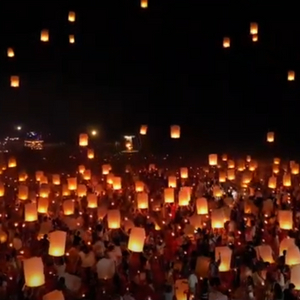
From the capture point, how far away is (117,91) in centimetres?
2408

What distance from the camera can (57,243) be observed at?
8.78 metres

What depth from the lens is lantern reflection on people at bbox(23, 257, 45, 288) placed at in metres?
7.42

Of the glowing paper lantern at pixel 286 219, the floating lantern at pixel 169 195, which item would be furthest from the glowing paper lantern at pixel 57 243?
the floating lantern at pixel 169 195

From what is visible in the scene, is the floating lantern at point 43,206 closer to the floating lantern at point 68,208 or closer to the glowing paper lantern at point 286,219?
the floating lantern at point 68,208

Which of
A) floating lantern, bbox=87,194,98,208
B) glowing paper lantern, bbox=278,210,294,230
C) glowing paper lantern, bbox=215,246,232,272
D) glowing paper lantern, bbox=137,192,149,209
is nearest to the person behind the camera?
glowing paper lantern, bbox=215,246,232,272

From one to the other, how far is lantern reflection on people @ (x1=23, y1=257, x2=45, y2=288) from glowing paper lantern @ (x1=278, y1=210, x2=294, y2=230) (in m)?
4.55

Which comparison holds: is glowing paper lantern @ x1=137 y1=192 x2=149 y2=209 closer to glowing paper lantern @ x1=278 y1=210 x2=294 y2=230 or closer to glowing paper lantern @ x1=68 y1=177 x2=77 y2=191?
glowing paper lantern @ x1=68 y1=177 x2=77 y2=191

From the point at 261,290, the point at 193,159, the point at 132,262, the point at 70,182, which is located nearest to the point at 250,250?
the point at 261,290

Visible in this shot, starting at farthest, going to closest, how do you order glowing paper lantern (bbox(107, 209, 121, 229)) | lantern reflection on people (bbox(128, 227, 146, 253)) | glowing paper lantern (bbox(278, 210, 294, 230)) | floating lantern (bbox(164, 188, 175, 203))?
1. floating lantern (bbox(164, 188, 175, 203))
2. glowing paper lantern (bbox(107, 209, 121, 229))
3. glowing paper lantern (bbox(278, 210, 294, 230))
4. lantern reflection on people (bbox(128, 227, 146, 253))

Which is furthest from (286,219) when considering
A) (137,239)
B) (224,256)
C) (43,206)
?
(43,206)

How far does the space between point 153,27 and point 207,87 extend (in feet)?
10.4

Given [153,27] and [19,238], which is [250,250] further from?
[153,27]

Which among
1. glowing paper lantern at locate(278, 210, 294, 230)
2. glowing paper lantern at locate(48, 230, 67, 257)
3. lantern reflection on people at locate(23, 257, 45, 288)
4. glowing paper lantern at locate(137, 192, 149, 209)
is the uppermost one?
glowing paper lantern at locate(137, 192, 149, 209)

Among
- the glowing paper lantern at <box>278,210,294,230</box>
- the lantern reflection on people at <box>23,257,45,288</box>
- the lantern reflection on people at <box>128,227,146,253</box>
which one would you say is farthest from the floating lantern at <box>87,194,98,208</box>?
the lantern reflection on people at <box>23,257,45,288</box>
